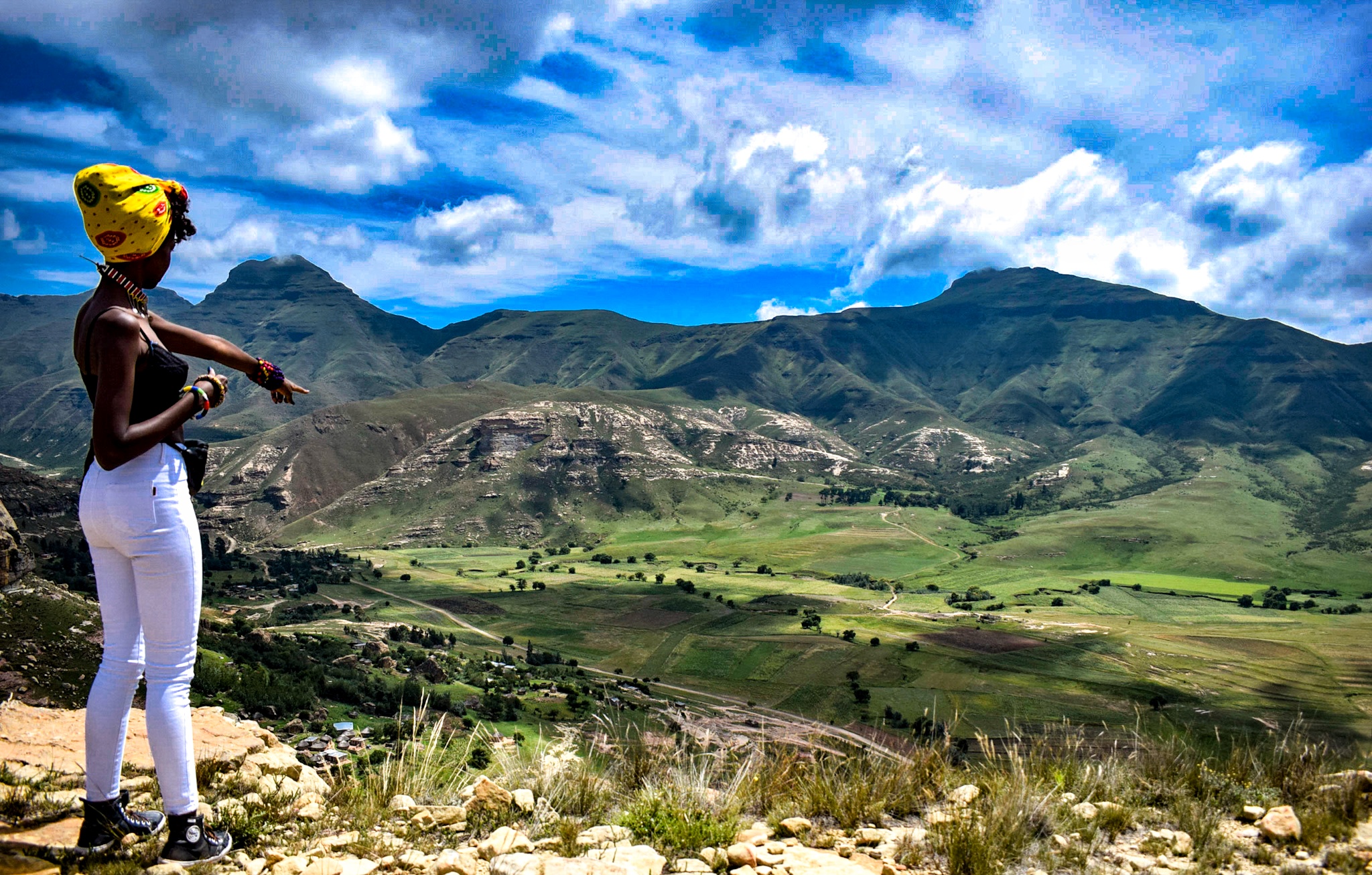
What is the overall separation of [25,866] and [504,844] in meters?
2.81

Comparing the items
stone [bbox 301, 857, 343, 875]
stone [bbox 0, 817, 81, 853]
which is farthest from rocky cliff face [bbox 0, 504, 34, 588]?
stone [bbox 301, 857, 343, 875]

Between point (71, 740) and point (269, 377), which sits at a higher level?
point (269, 377)

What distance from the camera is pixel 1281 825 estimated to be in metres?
5.44

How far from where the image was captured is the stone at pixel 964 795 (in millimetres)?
6003

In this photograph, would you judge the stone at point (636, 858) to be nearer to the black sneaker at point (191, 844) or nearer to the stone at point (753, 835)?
the stone at point (753, 835)

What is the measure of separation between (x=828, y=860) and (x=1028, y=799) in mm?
1781

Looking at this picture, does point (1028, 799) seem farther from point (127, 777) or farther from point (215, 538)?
point (215, 538)

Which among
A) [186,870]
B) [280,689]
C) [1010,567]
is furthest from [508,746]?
[1010,567]

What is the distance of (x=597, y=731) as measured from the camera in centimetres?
730

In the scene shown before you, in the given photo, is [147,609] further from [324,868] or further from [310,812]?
[310,812]

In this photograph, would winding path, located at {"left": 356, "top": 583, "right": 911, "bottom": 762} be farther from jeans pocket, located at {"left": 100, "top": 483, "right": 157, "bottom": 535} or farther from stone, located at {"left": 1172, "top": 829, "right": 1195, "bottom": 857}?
jeans pocket, located at {"left": 100, "top": 483, "right": 157, "bottom": 535}

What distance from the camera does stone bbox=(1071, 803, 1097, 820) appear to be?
576cm

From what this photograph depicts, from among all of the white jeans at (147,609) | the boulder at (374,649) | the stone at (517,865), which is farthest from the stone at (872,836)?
the boulder at (374,649)

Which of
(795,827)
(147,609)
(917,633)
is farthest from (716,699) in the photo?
(147,609)
